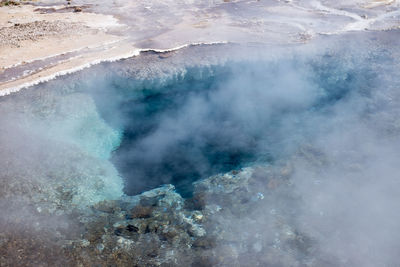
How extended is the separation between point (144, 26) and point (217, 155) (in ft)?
21.4

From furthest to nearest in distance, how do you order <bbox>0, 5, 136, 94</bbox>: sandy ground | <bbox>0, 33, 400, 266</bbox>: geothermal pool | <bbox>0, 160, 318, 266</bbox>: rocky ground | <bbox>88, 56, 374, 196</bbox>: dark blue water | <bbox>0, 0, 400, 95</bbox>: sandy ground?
<bbox>0, 0, 400, 95</bbox>: sandy ground → <bbox>0, 5, 136, 94</bbox>: sandy ground → <bbox>88, 56, 374, 196</bbox>: dark blue water → <bbox>0, 33, 400, 266</bbox>: geothermal pool → <bbox>0, 160, 318, 266</bbox>: rocky ground

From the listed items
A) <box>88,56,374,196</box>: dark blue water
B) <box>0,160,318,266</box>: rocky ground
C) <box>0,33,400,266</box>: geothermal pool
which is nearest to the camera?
<box>0,160,318,266</box>: rocky ground

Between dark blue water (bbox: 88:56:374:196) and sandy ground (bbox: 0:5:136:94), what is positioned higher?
sandy ground (bbox: 0:5:136:94)

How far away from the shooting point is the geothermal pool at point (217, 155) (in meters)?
4.11

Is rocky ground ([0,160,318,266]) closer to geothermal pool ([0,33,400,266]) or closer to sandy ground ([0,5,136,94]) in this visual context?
geothermal pool ([0,33,400,266])

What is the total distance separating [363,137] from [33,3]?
46.5 feet

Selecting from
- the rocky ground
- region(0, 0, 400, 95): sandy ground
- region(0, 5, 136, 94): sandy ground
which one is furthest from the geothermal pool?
region(0, 0, 400, 95): sandy ground

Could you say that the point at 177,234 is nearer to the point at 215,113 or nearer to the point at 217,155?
the point at 217,155

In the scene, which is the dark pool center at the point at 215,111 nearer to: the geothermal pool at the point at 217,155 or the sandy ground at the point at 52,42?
the geothermal pool at the point at 217,155

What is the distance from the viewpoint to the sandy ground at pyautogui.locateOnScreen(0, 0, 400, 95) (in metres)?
8.45

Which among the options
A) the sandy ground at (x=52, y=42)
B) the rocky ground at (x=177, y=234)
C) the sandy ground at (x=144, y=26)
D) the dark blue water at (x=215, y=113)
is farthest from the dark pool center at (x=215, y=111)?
the sandy ground at (x=144, y=26)

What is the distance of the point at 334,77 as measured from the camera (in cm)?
734

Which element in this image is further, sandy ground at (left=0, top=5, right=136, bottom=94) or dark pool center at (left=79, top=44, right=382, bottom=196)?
sandy ground at (left=0, top=5, right=136, bottom=94)

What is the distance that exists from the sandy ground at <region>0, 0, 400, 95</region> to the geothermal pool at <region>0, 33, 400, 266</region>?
0.80m
